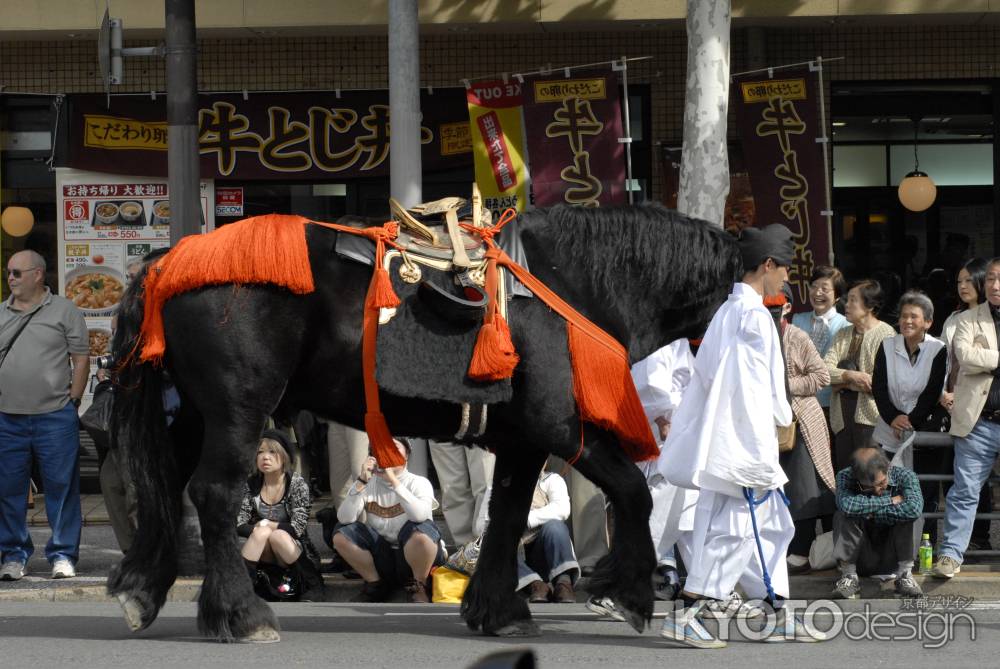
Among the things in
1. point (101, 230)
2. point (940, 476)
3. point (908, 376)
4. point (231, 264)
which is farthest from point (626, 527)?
point (101, 230)

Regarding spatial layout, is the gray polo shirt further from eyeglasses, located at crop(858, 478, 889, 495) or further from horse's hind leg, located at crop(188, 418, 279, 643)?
eyeglasses, located at crop(858, 478, 889, 495)

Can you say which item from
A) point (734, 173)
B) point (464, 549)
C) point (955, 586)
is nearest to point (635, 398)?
point (464, 549)

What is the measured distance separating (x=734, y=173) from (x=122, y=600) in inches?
327

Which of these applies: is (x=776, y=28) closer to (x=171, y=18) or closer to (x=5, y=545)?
(x=171, y=18)

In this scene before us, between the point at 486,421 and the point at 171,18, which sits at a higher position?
the point at 171,18

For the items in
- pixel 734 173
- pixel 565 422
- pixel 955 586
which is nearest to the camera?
pixel 565 422

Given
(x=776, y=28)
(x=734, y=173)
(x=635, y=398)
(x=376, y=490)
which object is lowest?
(x=376, y=490)

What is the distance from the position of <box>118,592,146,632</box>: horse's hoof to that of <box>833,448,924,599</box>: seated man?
402 centimetres

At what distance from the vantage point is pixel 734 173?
13.8 m

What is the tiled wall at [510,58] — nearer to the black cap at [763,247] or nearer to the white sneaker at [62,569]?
the white sneaker at [62,569]

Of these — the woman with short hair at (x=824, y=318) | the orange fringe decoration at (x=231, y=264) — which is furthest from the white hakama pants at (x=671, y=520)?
the orange fringe decoration at (x=231, y=264)

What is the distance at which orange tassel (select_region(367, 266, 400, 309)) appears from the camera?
673 cm

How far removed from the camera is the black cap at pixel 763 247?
727cm

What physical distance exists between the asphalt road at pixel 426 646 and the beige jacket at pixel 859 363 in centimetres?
237
